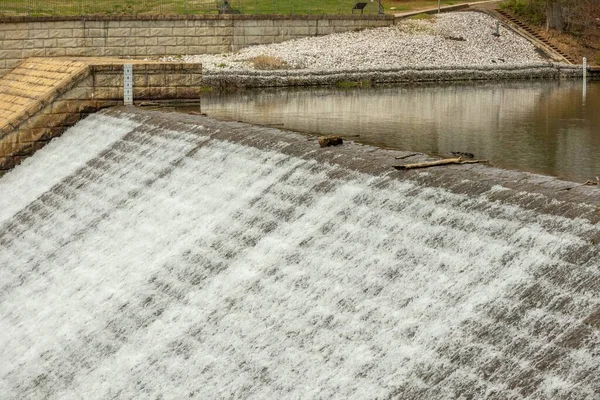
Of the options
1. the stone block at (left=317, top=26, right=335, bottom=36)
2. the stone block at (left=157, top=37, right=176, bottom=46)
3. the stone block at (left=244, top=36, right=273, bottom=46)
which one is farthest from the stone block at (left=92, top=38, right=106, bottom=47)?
the stone block at (left=317, top=26, right=335, bottom=36)

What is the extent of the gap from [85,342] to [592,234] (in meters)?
6.89

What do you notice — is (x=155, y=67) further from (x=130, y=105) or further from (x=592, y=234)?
(x=592, y=234)

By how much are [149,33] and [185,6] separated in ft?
25.7

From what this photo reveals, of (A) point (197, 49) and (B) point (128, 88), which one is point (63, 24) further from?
(B) point (128, 88)

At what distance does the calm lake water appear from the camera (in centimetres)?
2056

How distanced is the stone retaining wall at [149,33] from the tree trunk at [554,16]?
381 inches

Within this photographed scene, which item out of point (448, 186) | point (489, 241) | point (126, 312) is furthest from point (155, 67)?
point (489, 241)

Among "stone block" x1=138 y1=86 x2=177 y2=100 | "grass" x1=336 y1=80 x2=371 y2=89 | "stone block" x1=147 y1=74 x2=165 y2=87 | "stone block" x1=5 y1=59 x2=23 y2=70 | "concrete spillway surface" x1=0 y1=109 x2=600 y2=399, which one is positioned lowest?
"concrete spillway surface" x1=0 y1=109 x2=600 y2=399

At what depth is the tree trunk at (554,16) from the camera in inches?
2062

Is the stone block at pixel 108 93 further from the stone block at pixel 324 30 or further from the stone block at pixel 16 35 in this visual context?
the stone block at pixel 324 30

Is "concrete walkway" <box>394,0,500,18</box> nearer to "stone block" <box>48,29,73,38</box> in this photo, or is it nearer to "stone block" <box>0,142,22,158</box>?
"stone block" <box>48,29,73,38</box>

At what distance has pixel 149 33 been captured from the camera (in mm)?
42656

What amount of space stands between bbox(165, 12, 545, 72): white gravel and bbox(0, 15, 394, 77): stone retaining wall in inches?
24.3

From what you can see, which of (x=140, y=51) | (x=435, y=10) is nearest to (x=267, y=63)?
(x=140, y=51)
